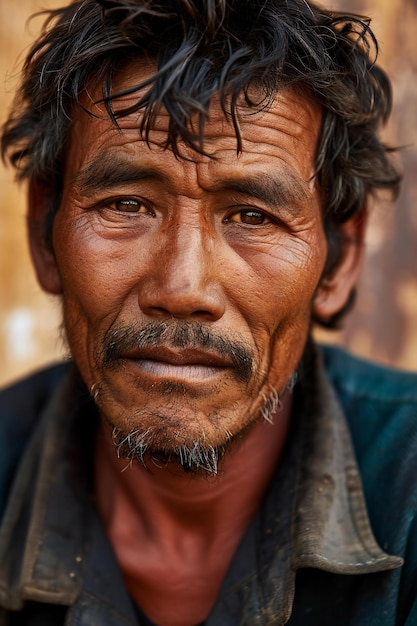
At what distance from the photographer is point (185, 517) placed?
2230 millimetres

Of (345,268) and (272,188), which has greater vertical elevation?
(272,188)

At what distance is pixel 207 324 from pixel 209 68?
1.98ft

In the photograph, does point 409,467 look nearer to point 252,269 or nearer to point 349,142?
point 252,269

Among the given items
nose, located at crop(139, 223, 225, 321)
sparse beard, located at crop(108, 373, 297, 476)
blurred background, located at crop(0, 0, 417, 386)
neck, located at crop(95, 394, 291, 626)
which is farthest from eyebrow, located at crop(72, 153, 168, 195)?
blurred background, located at crop(0, 0, 417, 386)

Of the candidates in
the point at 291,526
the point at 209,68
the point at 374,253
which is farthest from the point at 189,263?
the point at 374,253

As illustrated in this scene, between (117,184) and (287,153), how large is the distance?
435 millimetres

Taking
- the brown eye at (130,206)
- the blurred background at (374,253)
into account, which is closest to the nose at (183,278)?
the brown eye at (130,206)

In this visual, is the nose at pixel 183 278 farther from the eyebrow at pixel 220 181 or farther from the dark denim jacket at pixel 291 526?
the dark denim jacket at pixel 291 526

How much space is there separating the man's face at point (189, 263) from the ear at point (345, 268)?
36 cm

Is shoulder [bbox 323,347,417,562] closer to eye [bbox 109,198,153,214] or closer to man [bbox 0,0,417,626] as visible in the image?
man [bbox 0,0,417,626]

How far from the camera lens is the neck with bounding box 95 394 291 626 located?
2.16 metres

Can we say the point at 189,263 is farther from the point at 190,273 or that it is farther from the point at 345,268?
the point at 345,268

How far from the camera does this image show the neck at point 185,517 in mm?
2158

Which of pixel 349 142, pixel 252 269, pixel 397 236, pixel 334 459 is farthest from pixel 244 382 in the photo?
pixel 397 236
